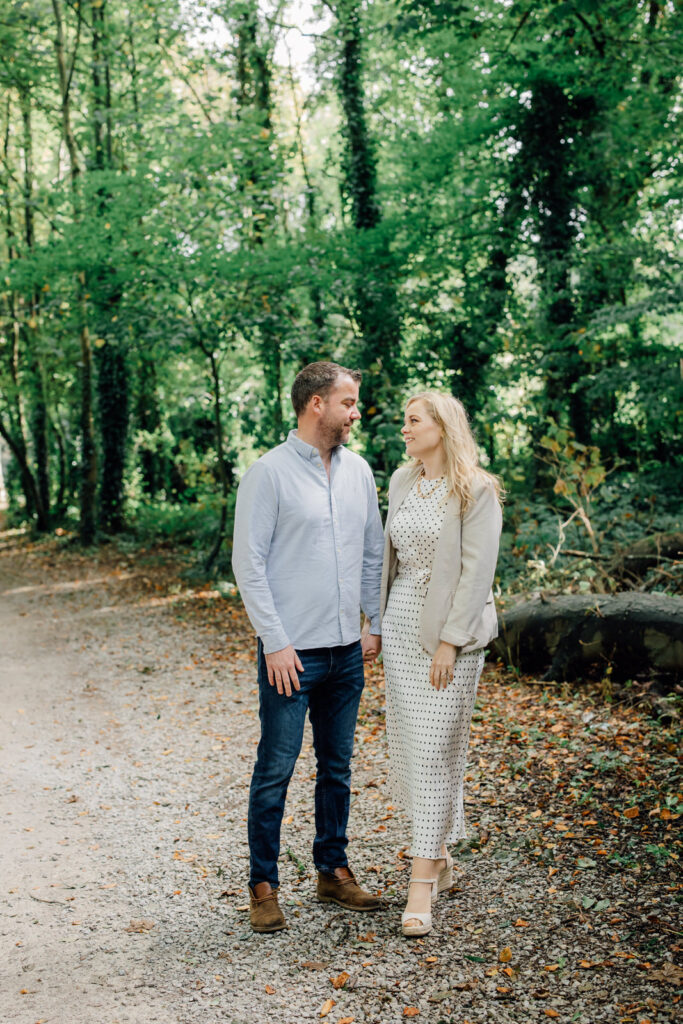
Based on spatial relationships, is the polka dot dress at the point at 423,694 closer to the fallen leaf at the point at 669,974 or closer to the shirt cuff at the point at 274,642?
the shirt cuff at the point at 274,642

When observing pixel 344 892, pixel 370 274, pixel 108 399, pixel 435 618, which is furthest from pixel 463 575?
pixel 108 399

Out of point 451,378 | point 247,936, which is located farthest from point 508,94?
point 247,936

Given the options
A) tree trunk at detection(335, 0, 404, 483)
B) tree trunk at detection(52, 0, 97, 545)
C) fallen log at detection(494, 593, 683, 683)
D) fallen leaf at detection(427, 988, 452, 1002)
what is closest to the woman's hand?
fallen leaf at detection(427, 988, 452, 1002)

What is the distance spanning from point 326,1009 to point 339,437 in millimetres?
2126

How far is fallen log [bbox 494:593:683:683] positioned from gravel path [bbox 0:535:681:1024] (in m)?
0.45

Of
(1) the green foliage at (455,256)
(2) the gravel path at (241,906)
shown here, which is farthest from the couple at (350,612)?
(1) the green foliage at (455,256)

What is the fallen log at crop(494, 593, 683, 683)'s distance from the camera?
5.93 meters

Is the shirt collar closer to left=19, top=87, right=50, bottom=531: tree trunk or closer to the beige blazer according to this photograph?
the beige blazer

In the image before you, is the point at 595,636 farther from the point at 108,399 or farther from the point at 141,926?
the point at 108,399

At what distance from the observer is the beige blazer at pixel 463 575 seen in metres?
3.45

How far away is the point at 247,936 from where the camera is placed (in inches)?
141

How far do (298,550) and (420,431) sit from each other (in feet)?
Result: 2.33

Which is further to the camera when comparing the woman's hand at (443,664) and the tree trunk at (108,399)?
the tree trunk at (108,399)

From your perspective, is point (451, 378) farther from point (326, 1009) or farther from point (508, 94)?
point (326, 1009)
